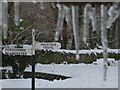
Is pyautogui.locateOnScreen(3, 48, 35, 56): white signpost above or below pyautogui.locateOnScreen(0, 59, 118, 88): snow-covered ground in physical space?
above

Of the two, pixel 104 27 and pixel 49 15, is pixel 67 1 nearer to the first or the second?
pixel 104 27

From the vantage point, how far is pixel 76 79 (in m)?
8.98

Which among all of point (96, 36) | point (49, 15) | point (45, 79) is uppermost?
point (49, 15)

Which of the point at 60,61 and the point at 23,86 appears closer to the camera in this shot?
the point at 23,86

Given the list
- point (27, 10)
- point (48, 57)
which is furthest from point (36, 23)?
point (48, 57)

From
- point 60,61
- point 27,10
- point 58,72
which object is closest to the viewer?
point 58,72

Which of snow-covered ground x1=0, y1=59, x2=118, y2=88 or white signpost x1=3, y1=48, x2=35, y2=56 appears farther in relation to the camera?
snow-covered ground x1=0, y1=59, x2=118, y2=88

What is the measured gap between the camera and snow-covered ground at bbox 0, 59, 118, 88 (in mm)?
8398

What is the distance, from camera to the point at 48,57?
12.0m

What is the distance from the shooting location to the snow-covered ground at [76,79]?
8398 mm

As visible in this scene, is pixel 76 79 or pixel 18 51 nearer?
pixel 18 51

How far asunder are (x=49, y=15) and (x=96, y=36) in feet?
7.92

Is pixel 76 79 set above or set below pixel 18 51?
below

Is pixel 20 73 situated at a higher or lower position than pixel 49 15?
lower
